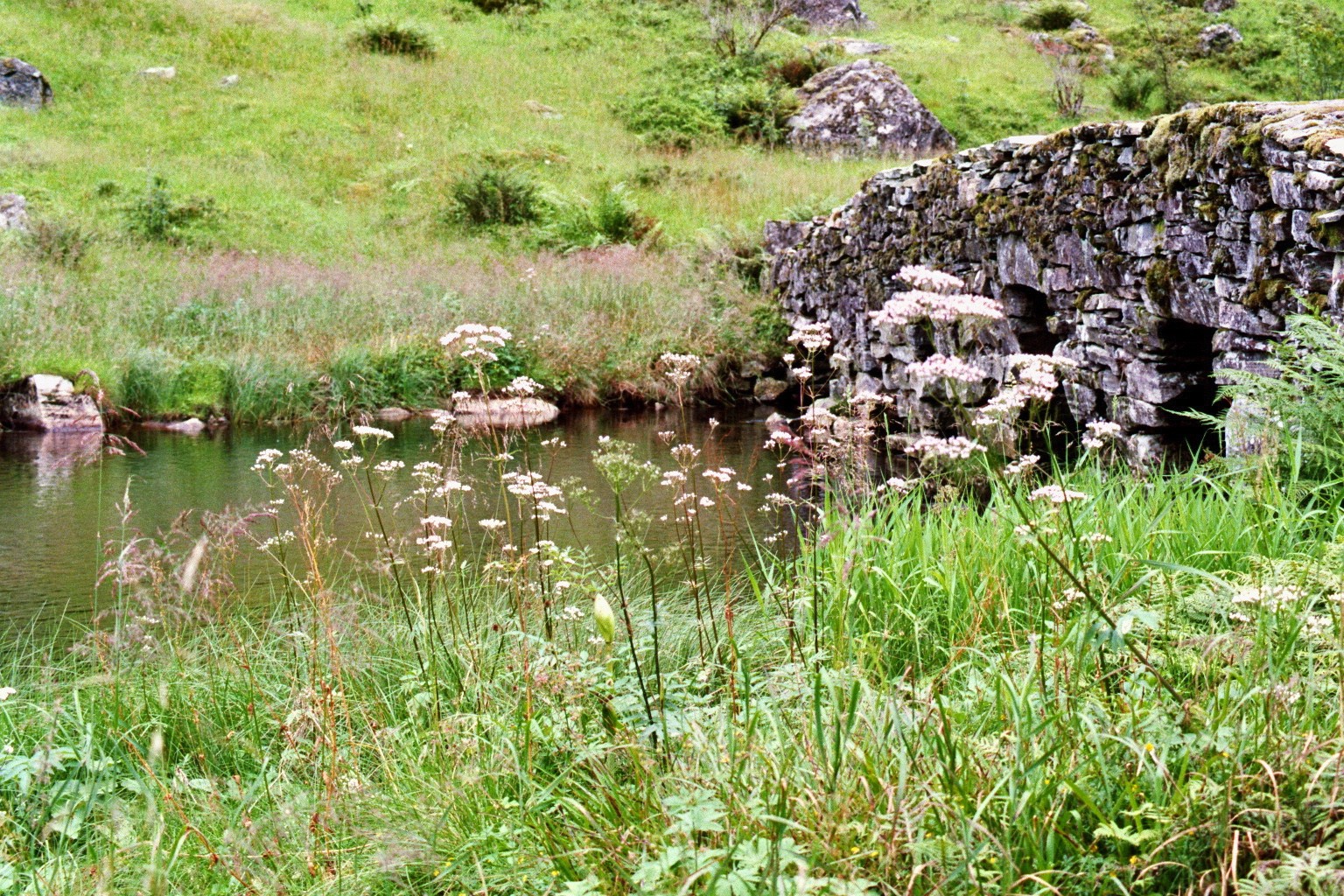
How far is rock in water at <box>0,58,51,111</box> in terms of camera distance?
77.2ft

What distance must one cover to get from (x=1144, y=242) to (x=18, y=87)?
25242mm

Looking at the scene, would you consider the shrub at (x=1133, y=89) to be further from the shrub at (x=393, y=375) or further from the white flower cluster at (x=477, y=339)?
the white flower cluster at (x=477, y=339)

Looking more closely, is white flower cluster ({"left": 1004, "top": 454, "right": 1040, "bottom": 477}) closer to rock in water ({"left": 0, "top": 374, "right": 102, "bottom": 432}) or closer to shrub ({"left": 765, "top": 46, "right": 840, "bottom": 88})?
rock in water ({"left": 0, "top": 374, "right": 102, "bottom": 432})

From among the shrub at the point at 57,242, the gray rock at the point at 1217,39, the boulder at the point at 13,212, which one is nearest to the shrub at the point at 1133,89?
the gray rock at the point at 1217,39

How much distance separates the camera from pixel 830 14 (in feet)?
118

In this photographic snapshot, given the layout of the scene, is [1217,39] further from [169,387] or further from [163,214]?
[169,387]

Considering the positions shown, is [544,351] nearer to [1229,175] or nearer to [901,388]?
[901,388]

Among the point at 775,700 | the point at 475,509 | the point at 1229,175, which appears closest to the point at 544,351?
the point at 475,509

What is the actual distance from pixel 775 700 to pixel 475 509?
4581 millimetres

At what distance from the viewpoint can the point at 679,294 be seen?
48.1ft

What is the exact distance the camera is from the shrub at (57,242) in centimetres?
1521

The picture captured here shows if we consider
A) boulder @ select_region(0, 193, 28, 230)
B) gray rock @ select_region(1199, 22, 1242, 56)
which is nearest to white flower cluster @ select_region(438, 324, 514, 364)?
boulder @ select_region(0, 193, 28, 230)

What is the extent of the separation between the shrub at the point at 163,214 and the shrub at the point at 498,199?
4.35 m

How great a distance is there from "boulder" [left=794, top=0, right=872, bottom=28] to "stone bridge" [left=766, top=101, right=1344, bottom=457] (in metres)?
27.9
